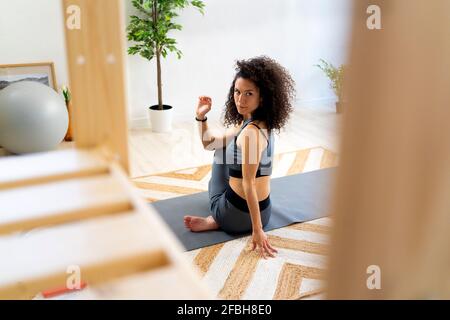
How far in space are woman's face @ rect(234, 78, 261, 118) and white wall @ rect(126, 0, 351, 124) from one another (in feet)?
5.37

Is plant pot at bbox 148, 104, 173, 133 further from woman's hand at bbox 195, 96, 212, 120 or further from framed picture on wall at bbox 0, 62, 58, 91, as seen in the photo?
woman's hand at bbox 195, 96, 212, 120

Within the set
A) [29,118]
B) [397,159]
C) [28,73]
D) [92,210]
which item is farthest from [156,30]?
[397,159]

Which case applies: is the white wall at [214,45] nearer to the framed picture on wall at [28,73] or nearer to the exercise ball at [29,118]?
the framed picture on wall at [28,73]

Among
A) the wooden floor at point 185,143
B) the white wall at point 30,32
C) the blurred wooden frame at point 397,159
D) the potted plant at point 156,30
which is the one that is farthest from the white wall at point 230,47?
the blurred wooden frame at point 397,159

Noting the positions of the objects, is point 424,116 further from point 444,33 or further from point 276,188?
point 276,188

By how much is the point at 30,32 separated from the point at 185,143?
125cm

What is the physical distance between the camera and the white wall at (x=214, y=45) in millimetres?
3152

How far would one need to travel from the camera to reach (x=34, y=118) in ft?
8.67

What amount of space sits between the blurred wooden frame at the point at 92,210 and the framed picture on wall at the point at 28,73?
2574mm

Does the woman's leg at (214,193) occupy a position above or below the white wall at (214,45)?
below

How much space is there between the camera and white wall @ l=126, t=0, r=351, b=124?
3629 mm

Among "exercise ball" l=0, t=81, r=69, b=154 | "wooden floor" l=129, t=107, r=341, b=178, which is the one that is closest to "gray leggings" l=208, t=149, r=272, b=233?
"wooden floor" l=129, t=107, r=341, b=178
